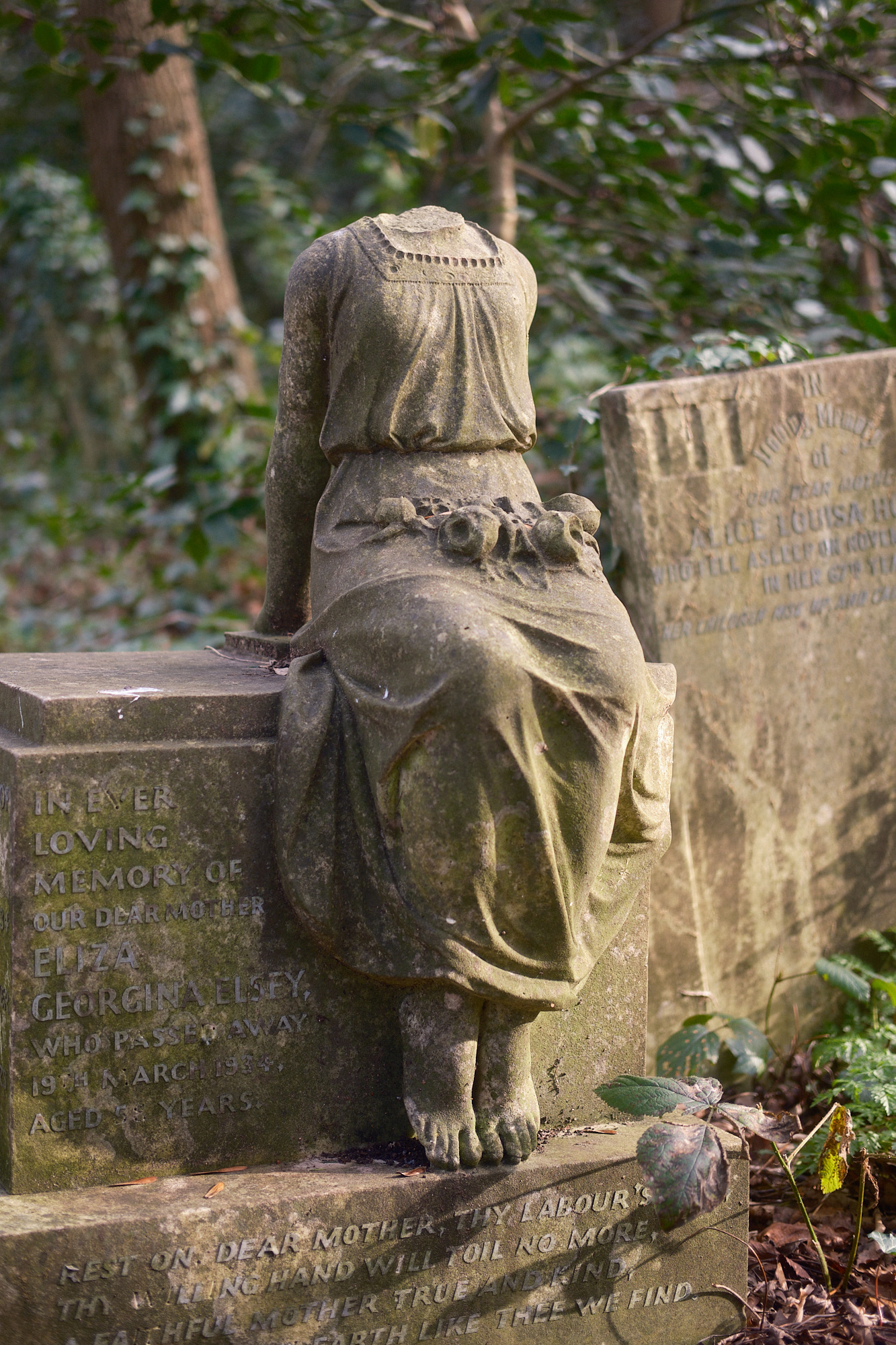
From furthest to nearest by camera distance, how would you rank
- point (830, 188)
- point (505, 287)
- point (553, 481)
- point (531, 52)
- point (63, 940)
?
1. point (553, 481)
2. point (830, 188)
3. point (531, 52)
4. point (505, 287)
5. point (63, 940)

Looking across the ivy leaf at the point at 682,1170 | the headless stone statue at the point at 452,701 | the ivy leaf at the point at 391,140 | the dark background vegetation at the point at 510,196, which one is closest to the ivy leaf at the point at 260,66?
the dark background vegetation at the point at 510,196

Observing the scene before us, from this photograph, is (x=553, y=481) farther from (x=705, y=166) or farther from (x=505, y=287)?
(x=505, y=287)

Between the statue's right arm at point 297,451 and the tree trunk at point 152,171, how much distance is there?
161 inches

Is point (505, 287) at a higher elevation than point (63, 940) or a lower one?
higher

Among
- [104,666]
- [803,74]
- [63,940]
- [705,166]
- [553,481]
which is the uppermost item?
[803,74]

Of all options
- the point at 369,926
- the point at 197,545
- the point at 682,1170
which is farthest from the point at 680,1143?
the point at 197,545

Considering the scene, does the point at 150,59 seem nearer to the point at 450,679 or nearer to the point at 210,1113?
the point at 450,679

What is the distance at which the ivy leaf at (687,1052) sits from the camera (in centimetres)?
354

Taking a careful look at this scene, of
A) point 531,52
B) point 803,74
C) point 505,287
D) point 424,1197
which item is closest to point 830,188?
point 803,74

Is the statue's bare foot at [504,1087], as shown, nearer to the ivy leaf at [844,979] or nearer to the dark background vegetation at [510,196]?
the ivy leaf at [844,979]

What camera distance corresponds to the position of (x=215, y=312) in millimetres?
7246

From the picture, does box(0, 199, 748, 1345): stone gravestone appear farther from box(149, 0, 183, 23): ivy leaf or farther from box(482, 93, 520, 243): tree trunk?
box(482, 93, 520, 243): tree trunk

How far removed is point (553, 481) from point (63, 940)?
4.69 metres

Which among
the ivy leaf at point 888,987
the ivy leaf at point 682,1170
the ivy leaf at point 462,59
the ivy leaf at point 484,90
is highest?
the ivy leaf at point 462,59
